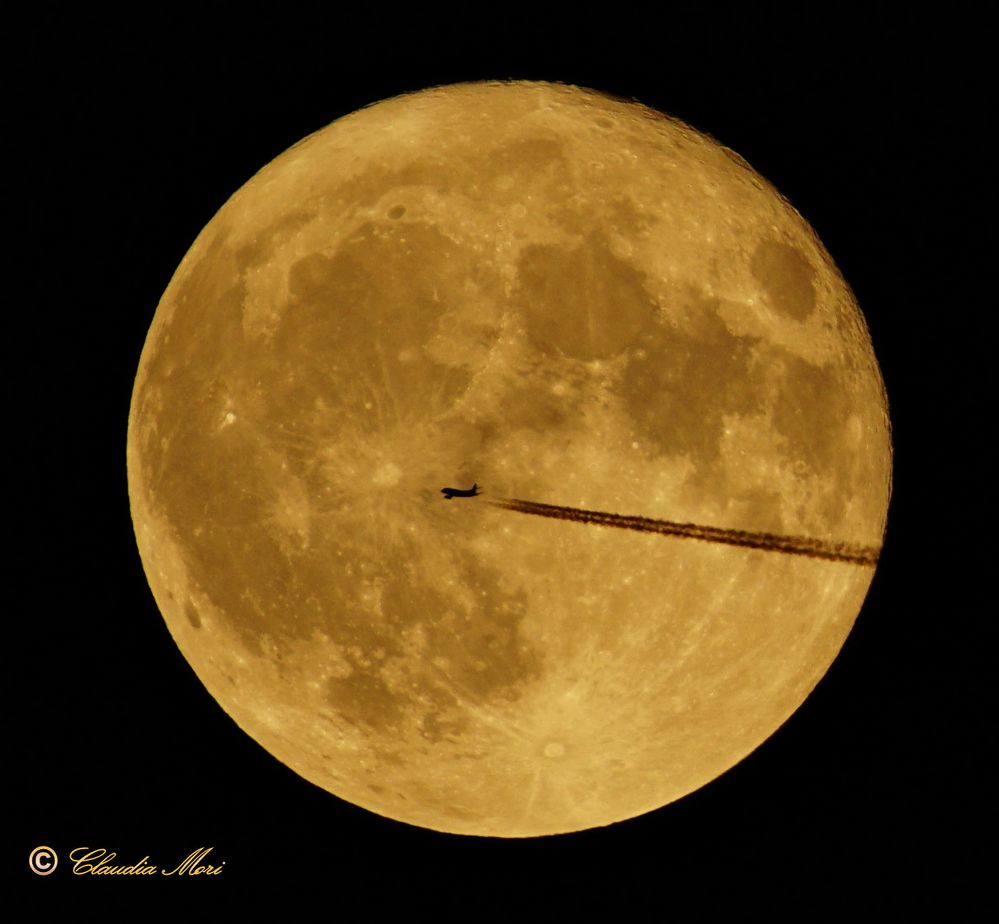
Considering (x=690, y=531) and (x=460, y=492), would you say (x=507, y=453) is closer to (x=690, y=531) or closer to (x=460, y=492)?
(x=460, y=492)

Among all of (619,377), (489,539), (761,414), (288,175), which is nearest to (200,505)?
(489,539)

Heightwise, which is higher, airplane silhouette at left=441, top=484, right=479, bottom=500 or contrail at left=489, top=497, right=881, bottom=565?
airplane silhouette at left=441, top=484, right=479, bottom=500

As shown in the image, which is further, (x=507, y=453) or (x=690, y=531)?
(x=690, y=531)

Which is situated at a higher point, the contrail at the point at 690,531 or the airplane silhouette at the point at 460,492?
the airplane silhouette at the point at 460,492

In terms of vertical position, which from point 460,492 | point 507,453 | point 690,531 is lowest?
point 690,531

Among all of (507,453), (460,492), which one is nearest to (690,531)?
(507,453)
